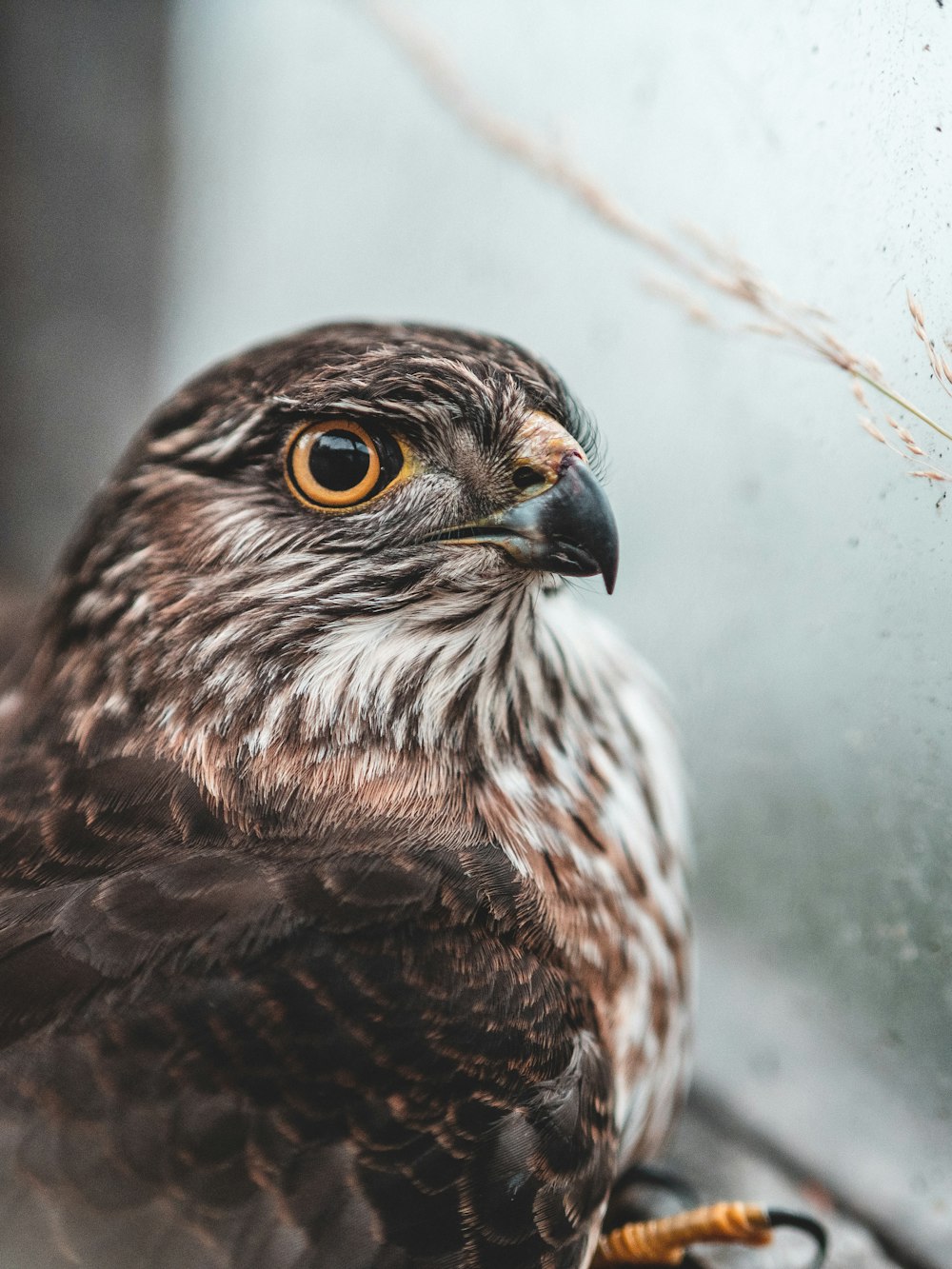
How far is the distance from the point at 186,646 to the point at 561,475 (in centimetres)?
61

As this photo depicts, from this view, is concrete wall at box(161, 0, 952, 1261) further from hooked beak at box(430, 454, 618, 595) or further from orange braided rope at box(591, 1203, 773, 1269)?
hooked beak at box(430, 454, 618, 595)

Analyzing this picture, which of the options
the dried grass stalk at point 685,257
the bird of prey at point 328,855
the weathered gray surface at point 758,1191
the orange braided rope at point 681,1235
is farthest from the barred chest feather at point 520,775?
the dried grass stalk at point 685,257

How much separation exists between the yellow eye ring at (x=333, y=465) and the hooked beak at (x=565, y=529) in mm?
178

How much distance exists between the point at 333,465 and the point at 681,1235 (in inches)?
54.7

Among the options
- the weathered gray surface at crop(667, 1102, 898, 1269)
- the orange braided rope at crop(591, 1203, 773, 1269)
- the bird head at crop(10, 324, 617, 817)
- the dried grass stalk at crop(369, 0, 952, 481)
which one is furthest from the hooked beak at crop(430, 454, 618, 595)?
the weathered gray surface at crop(667, 1102, 898, 1269)

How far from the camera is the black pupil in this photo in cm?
158

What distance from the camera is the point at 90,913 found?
1473mm

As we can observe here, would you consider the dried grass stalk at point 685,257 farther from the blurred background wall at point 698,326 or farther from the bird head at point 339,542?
the bird head at point 339,542

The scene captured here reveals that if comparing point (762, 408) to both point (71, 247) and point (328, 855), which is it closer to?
point (328, 855)

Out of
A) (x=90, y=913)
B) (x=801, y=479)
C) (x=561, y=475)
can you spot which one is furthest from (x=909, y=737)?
(x=90, y=913)

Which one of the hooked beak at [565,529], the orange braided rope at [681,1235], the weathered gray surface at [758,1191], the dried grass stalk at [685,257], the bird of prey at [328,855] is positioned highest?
the dried grass stalk at [685,257]

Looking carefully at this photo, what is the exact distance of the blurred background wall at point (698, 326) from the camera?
158 centimetres

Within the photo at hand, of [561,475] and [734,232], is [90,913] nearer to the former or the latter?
[561,475]

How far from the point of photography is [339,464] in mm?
1591
